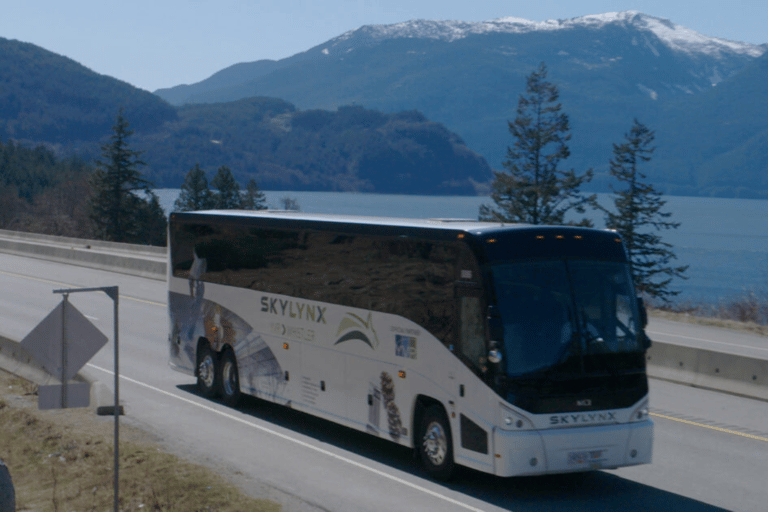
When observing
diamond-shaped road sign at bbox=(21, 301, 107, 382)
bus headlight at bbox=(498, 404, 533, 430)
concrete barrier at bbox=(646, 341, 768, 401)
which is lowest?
concrete barrier at bbox=(646, 341, 768, 401)

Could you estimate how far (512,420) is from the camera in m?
9.62

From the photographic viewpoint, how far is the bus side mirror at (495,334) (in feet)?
31.4

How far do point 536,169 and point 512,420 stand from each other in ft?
238

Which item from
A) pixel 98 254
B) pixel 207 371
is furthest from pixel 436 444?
pixel 98 254

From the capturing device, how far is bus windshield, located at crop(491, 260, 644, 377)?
975cm

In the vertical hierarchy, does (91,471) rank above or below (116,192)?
below

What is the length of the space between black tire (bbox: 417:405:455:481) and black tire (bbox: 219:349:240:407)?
15.4ft

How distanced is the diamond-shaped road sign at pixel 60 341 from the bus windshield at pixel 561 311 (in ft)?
13.3

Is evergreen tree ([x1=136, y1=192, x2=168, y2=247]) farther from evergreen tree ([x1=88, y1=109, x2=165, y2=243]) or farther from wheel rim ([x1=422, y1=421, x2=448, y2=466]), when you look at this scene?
wheel rim ([x1=422, y1=421, x2=448, y2=466])

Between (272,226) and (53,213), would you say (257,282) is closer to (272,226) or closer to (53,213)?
(272,226)

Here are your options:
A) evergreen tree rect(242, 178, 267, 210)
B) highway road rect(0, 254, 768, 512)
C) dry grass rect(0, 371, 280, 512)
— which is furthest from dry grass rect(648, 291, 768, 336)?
evergreen tree rect(242, 178, 267, 210)

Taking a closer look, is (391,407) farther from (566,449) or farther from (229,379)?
(229,379)

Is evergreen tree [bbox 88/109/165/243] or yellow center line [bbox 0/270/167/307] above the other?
evergreen tree [bbox 88/109/165/243]

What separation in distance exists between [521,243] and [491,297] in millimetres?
759
